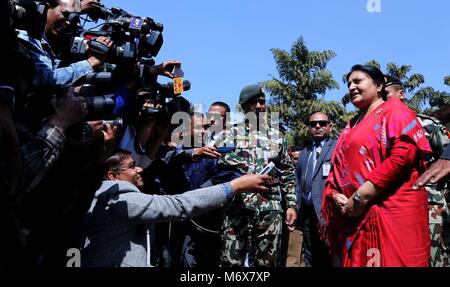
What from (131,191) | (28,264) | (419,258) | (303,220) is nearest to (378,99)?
(419,258)

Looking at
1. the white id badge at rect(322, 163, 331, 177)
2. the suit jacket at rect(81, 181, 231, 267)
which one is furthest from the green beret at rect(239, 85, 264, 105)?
the suit jacket at rect(81, 181, 231, 267)

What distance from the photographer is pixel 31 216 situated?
2264mm

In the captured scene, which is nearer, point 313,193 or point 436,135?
point 436,135

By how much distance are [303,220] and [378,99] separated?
2.20 meters

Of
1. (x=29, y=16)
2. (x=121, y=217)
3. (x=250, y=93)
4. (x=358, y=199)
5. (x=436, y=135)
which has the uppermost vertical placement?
(x=250, y=93)

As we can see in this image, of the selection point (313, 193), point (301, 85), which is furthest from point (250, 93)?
point (301, 85)

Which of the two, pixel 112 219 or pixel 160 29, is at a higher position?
pixel 160 29

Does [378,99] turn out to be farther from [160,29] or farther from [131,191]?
[131,191]

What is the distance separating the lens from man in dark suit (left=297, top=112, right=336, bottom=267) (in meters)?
5.39

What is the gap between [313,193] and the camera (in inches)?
213

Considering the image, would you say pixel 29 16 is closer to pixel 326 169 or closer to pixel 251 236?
pixel 251 236

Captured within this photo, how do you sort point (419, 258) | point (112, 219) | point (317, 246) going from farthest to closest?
point (317, 246) → point (419, 258) → point (112, 219)

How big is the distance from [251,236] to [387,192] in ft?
5.36
